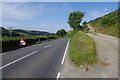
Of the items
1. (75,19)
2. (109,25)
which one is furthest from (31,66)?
(75,19)

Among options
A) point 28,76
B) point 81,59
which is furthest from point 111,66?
point 28,76

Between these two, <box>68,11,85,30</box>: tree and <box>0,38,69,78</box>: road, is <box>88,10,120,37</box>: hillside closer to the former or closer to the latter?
<box>68,11,85,30</box>: tree

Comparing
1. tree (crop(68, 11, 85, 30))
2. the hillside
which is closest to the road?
the hillside

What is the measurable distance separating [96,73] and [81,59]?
84.6 inches

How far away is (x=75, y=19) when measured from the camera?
58.2 m

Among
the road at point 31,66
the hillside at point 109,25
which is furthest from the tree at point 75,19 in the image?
the road at point 31,66

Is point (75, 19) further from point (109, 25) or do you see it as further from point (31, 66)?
point (31, 66)

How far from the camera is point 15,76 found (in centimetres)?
488

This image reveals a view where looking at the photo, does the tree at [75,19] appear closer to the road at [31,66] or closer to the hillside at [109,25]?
the hillside at [109,25]

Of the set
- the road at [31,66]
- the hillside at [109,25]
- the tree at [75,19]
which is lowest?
the road at [31,66]

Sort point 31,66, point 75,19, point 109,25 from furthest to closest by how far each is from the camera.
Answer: point 75,19 < point 109,25 < point 31,66

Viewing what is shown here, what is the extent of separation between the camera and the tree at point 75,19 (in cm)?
5671

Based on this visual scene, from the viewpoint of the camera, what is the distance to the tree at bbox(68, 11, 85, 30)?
186 ft

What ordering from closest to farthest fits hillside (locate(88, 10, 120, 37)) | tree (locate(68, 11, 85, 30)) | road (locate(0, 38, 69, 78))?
road (locate(0, 38, 69, 78)) < hillside (locate(88, 10, 120, 37)) < tree (locate(68, 11, 85, 30))
